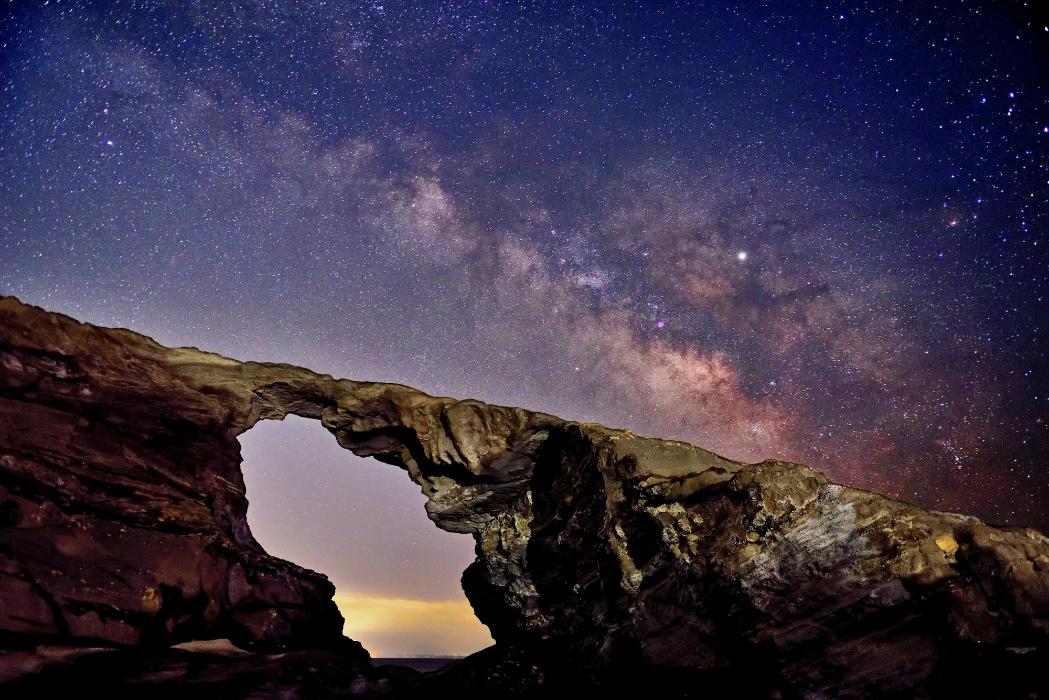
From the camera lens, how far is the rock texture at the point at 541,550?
1143 cm

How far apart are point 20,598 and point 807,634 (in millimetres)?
17582

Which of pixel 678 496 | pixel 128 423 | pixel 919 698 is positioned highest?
pixel 128 423

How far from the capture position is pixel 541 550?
56.3ft

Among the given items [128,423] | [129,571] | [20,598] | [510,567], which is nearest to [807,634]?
[510,567]

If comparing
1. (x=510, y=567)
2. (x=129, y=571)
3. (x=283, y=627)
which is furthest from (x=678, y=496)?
(x=129, y=571)

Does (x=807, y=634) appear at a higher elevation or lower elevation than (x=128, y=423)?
lower

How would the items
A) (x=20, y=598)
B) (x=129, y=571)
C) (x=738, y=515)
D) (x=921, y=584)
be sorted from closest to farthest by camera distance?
1. (x=20, y=598)
2. (x=921, y=584)
3. (x=129, y=571)
4. (x=738, y=515)

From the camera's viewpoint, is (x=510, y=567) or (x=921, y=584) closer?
(x=921, y=584)

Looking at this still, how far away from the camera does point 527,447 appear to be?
18.0 meters

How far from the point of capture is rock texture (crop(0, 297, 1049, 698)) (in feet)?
37.5

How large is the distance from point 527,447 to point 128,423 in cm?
1188

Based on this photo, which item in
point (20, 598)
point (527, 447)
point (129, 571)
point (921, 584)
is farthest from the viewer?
point (527, 447)

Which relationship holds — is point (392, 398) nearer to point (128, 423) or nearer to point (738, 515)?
point (128, 423)

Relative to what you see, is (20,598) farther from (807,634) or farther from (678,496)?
(807,634)
